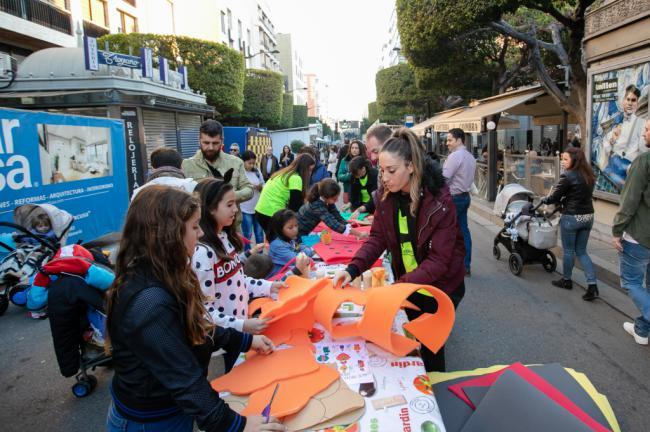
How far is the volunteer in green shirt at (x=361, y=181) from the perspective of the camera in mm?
6590

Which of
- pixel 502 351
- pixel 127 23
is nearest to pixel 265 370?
pixel 502 351

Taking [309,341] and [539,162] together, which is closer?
[309,341]

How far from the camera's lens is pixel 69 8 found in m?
19.2

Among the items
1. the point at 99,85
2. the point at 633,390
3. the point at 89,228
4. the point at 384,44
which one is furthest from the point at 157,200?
the point at 384,44

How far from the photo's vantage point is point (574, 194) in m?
5.25

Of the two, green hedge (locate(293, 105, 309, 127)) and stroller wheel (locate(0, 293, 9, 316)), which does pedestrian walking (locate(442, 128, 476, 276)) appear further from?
green hedge (locate(293, 105, 309, 127))

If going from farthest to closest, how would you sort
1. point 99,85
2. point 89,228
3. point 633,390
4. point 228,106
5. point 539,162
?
point 228,106 < point 99,85 < point 539,162 < point 89,228 < point 633,390

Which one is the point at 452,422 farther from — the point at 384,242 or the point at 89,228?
the point at 89,228

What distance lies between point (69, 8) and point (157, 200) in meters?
22.4

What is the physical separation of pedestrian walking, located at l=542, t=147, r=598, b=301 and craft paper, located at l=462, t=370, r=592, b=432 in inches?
160

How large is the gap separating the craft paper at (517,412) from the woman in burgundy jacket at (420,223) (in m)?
0.72

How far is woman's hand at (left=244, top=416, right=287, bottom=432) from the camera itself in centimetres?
154

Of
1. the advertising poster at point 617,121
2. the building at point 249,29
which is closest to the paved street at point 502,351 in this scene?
the advertising poster at point 617,121

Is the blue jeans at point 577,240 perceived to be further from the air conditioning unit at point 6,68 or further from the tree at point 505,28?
the air conditioning unit at point 6,68
